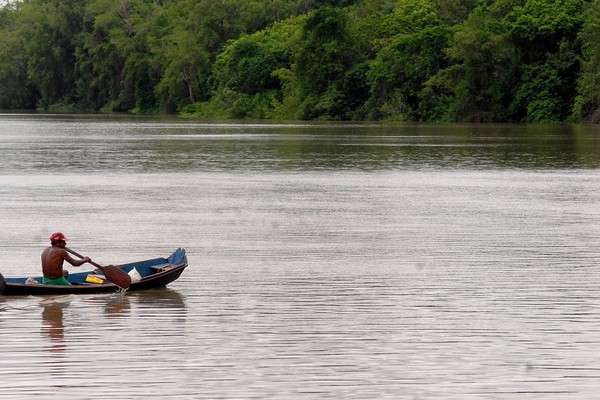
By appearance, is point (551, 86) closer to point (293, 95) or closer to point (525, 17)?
point (525, 17)

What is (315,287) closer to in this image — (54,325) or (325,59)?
(54,325)

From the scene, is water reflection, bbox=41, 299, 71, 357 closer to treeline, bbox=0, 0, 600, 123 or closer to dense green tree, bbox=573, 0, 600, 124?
dense green tree, bbox=573, 0, 600, 124

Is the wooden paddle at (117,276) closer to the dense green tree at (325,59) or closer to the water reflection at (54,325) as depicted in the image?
the water reflection at (54,325)

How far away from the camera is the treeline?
86875 millimetres

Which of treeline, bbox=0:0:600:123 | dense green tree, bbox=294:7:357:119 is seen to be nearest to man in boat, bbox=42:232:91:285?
treeline, bbox=0:0:600:123

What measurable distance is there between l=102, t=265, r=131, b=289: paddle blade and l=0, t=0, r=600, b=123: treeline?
6840cm

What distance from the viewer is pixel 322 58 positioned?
97688 millimetres

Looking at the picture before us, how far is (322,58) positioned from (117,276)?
83.3m

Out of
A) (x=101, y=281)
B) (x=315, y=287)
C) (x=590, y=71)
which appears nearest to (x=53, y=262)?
(x=101, y=281)

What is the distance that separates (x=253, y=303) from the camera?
15555 millimetres

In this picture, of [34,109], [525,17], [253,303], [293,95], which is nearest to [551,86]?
[525,17]

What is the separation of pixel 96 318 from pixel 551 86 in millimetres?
75790

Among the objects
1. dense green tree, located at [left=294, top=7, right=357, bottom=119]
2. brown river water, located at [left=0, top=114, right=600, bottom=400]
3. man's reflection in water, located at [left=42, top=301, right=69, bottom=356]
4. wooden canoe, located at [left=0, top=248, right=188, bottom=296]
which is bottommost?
brown river water, located at [left=0, top=114, right=600, bottom=400]

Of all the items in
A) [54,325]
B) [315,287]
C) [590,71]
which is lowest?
[315,287]
